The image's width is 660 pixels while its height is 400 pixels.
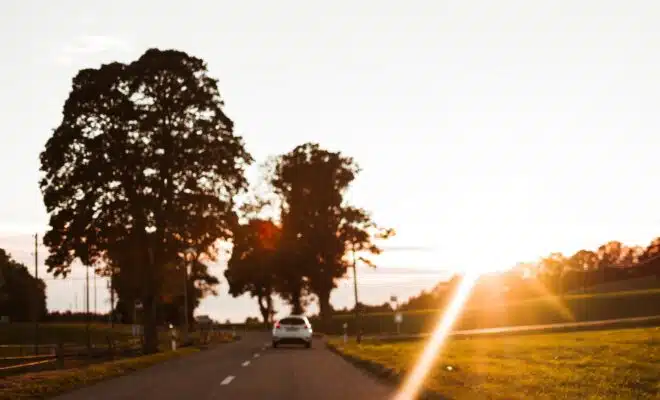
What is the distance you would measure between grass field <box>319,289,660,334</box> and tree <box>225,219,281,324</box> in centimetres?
914

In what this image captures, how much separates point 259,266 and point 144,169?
5754 centimetres

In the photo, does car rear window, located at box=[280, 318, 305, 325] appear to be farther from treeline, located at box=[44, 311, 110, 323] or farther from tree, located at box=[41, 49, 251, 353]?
treeline, located at box=[44, 311, 110, 323]

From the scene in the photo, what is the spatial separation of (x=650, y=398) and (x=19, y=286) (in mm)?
120623

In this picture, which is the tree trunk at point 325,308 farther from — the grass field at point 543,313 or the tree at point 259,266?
the tree at point 259,266

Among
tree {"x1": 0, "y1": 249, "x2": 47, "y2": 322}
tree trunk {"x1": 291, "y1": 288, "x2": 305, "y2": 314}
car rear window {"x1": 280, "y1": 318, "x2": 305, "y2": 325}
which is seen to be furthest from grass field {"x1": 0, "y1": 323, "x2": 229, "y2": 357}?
car rear window {"x1": 280, "y1": 318, "x2": 305, "y2": 325}

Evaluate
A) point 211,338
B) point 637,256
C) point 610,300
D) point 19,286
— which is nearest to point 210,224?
point 211,338

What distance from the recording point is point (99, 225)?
46562mm

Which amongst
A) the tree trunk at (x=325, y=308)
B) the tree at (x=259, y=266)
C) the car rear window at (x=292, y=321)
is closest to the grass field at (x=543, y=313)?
the tree trunk at (x=325, y=308)

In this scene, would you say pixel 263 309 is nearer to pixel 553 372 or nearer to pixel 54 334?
pixel 54 334

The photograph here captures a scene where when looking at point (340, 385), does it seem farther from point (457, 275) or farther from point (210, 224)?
point (457, 275)

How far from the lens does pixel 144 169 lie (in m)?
47.5

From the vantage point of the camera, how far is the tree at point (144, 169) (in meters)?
46.7

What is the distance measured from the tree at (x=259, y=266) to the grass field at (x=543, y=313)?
9139mm

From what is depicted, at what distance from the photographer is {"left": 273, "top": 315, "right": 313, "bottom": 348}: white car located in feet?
158
